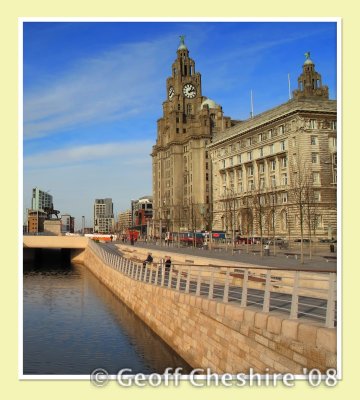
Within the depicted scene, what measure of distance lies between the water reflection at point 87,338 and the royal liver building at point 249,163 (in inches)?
732

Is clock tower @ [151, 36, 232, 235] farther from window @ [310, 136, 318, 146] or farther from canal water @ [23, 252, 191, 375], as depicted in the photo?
canal water @ [23, 252, 191, 375]

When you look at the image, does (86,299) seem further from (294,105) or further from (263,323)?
(294,105)

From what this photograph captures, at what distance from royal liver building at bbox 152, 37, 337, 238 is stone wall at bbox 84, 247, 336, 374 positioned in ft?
84.9

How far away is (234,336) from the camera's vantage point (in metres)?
14.0

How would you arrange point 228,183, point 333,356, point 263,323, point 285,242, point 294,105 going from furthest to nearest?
point 228,183 → point 294,105 → point 285,242 → point 263,323 → point 333,356

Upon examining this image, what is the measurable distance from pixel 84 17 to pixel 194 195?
5052 inches

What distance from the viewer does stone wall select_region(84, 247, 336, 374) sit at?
10398 mm

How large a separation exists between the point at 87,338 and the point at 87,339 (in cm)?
26

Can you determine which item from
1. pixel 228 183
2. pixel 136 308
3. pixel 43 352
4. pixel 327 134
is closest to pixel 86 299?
pixel 136 308

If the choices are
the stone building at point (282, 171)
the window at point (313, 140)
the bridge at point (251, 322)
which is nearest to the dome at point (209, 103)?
the stone building at point (282, 171)

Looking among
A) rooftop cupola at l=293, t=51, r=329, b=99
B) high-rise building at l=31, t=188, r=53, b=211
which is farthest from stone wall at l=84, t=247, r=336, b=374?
rooftop cupola at l=293, t=51, r=329, b=99

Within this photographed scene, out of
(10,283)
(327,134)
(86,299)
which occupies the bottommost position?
(86,299)

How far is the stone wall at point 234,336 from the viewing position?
10398 millimetres

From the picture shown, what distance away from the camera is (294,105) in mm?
75312
